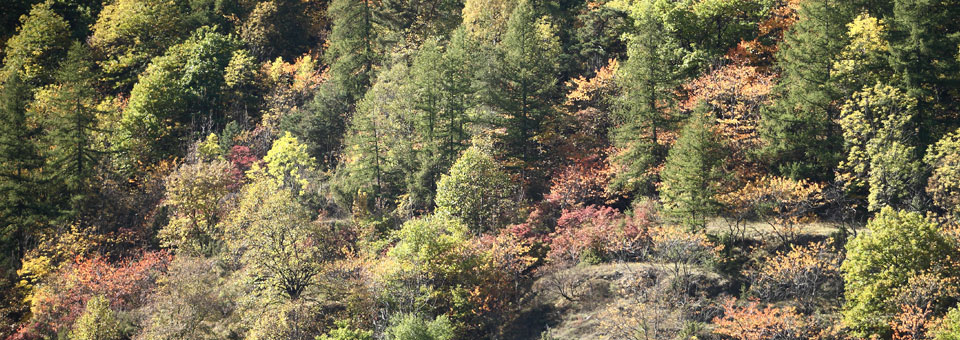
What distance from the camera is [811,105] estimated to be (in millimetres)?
43688

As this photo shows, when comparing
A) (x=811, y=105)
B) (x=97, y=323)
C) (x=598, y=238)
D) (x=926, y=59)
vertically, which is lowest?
(x=97, y=323)

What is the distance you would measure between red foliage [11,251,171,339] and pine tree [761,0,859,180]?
122 feet

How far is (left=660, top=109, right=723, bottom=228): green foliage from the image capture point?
41.3 m

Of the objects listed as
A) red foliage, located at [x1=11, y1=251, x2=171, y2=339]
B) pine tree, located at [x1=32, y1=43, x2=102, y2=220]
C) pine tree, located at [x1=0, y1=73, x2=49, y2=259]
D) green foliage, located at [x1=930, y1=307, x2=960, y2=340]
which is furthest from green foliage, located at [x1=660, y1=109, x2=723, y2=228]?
pine tree, located at [x1=0, y1=73, x2=49, y2=259]

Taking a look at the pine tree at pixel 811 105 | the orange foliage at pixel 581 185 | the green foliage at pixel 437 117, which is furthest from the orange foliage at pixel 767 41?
the green foliage at pixel 437 117

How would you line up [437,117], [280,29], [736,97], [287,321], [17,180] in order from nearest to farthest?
[287,321] → [736,97] → [437,117] → [17,180] → [280,29]

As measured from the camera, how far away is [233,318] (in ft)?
139

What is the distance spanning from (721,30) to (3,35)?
6855 cm

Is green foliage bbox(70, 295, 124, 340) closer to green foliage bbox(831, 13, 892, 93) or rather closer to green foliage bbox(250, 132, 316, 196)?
green foliage bbox(250, 132, 316, 196)

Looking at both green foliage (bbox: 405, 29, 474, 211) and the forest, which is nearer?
the forest

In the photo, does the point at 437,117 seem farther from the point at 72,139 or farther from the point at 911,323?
the point at 911,323

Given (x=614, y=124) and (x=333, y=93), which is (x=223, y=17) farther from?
(x=614, y=124)

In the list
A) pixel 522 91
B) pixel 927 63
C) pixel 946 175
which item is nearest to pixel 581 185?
pixel 522 91

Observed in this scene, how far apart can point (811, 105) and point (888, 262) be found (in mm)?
11708
